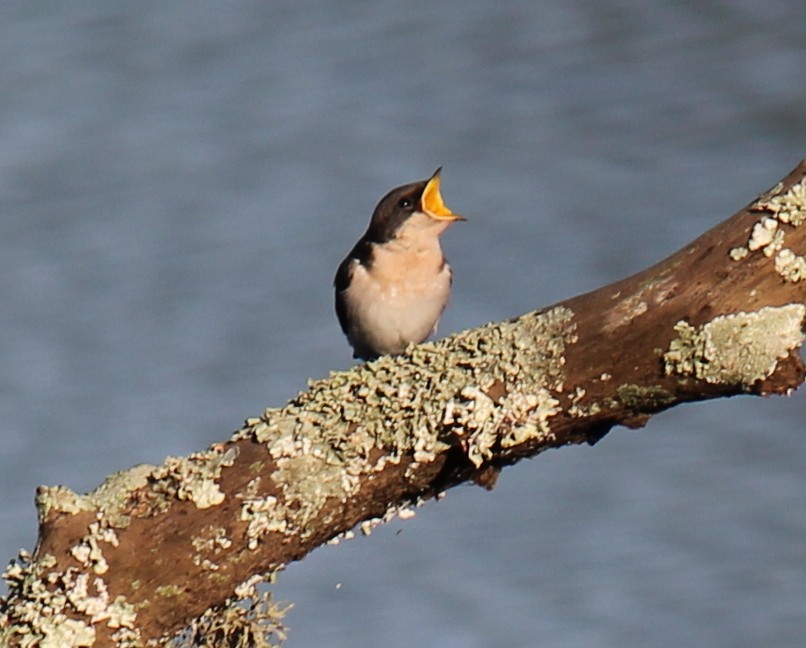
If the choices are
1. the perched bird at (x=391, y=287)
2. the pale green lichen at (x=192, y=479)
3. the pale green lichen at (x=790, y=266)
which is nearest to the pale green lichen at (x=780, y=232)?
the pale green lichen at (x=790, y=266)

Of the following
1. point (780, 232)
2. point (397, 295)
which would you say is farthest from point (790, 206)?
point (397, 295)

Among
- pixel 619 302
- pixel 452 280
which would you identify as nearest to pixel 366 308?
pixel 452 280

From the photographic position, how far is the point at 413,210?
2.27 meters

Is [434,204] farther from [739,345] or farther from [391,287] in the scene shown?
[739,345]

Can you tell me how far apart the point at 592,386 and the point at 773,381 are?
0.17 meters

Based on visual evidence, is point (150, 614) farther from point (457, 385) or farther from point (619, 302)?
point (619, 302)

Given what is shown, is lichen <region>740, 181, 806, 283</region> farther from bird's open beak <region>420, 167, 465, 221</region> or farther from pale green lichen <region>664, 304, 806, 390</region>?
bird's open beak <region>420, 167, 465, 221</region>

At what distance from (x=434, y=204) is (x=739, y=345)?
103 centimetres

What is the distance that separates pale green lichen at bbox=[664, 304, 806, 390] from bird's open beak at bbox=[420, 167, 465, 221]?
92 cm

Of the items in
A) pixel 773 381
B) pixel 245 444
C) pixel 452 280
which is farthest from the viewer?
pixel 452 280

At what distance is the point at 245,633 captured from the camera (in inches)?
59.7

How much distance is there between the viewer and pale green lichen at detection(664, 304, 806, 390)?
1.27m

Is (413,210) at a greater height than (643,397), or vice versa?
Result: (413,210)

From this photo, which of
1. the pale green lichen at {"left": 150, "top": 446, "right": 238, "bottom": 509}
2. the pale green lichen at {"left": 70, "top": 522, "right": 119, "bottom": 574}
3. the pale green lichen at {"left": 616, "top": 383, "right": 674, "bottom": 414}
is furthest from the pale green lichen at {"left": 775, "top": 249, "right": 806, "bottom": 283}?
the pale green lichen at {"left": 70, "top": 522, "right": 119, "bottom": 574}
